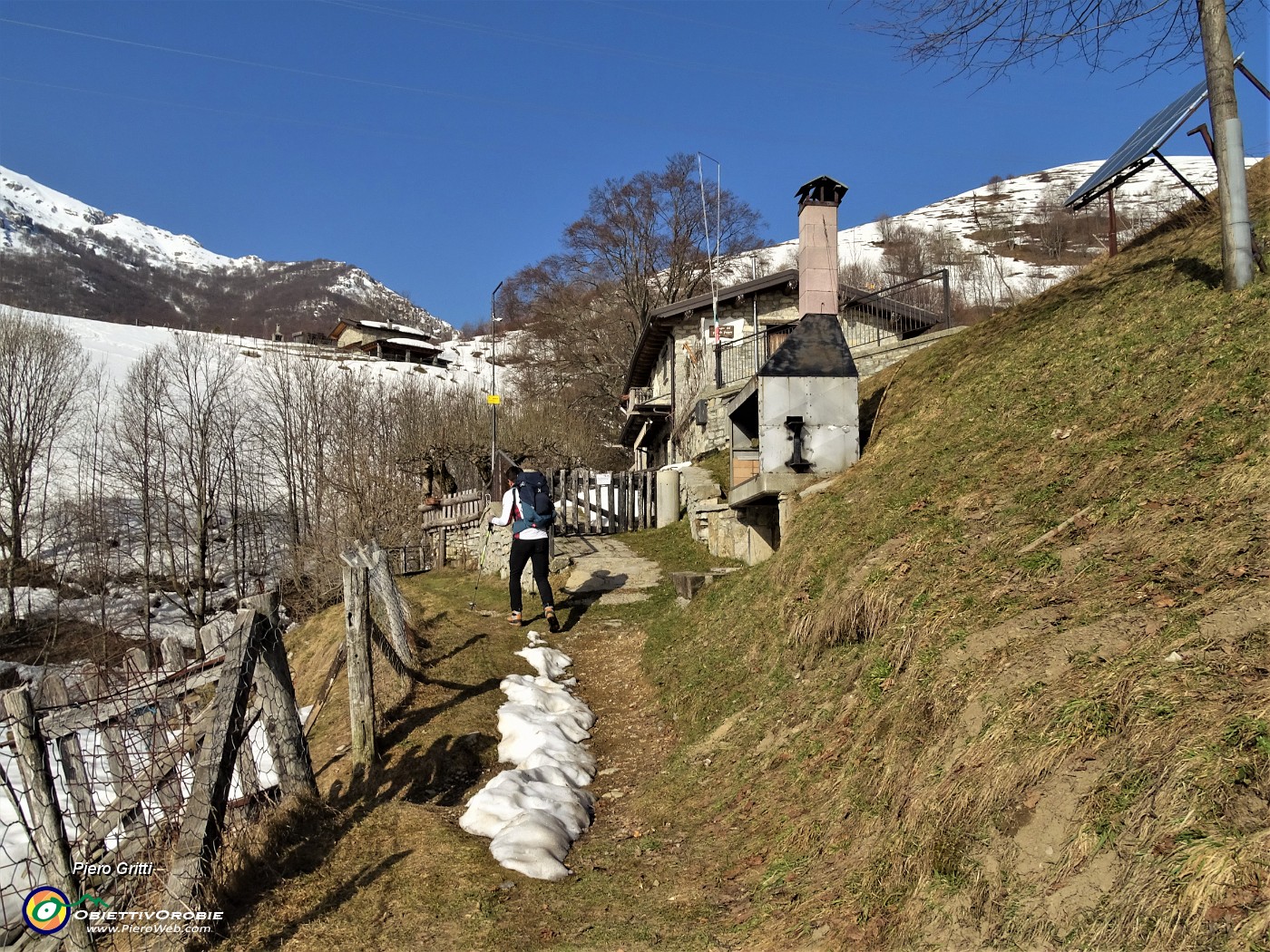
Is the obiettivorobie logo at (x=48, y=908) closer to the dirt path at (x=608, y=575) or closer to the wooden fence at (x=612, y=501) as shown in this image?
the dirt path at (x=608, y=575)

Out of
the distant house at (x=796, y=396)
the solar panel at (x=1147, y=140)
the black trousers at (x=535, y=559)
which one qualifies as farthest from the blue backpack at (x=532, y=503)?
the solar panel at (x=1147, y=140)

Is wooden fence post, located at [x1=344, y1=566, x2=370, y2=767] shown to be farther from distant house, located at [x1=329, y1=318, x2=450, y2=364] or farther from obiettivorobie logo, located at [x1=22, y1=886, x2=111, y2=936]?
distant house, located at [x1=329, y1=318, x2=450, y2=364]

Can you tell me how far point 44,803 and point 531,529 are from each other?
21.9 feet

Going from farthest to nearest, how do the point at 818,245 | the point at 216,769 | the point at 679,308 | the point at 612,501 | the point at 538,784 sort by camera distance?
the point at 679,308 < the point at 612,501 < the point at 818,245 < the point at 538,784 < the point at 216,769

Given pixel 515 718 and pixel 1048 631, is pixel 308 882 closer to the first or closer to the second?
pixel 515 718

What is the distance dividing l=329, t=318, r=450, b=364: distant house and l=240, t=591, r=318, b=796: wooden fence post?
57831 mm

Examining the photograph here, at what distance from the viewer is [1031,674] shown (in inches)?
148

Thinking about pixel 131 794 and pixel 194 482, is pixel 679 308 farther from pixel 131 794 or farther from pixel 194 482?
pixel 131 794

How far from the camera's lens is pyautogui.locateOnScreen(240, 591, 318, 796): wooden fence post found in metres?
5.04

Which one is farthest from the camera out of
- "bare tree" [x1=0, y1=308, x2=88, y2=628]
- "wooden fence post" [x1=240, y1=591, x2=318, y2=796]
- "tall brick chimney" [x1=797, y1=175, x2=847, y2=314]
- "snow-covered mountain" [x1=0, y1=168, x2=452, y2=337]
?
"snow-covered mountain" [x1=0, y1=168, x2=452, y2=337]

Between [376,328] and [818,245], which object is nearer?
[818,245]

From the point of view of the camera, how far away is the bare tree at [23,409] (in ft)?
92.1

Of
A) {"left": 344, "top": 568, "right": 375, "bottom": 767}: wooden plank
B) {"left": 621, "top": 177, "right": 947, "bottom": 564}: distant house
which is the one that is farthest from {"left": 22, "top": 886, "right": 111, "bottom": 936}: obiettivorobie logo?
{"left": 621, "top": 177, "right": 947, "bottom": 564}: distant house

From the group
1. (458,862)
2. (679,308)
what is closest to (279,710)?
(458,862)
